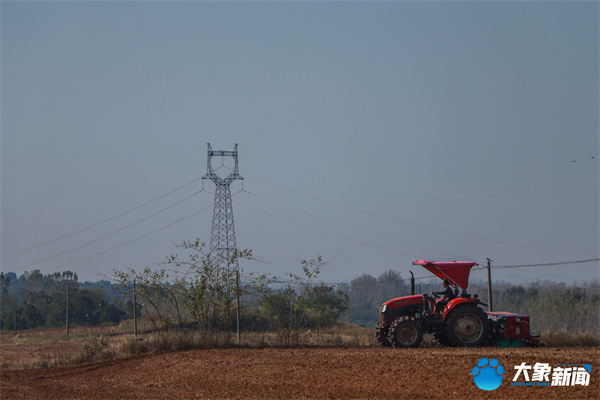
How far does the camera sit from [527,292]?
58.2 meters

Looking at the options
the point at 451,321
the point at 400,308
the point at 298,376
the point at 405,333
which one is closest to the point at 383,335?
the point at 405,333

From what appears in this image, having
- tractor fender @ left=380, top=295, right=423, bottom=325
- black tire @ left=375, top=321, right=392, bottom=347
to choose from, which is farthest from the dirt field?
tractor fender @ left=380, top=295, right=423, bottom=325

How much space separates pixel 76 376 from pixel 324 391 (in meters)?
7.61

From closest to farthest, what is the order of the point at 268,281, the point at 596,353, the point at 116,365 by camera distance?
1. the point at 596,353
2. the point at 116,365
3. the point at 268,281

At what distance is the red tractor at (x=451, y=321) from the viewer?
53.1 feet

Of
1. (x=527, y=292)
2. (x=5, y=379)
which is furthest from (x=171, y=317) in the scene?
(x=527, y=292)

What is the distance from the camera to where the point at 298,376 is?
486 inches

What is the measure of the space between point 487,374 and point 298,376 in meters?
3.81

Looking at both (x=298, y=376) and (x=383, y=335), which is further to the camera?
(x=383, y=335)

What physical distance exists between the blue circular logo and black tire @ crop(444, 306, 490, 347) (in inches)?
158

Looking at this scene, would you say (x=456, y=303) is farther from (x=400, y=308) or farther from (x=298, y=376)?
(x=298, y=376)

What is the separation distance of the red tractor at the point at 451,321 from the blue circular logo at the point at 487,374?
4109 mm

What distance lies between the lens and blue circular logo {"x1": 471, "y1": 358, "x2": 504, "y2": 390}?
34.2ft

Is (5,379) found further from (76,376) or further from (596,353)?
(596,353)
